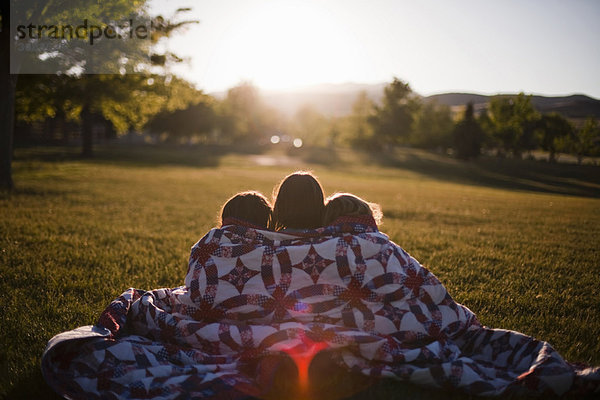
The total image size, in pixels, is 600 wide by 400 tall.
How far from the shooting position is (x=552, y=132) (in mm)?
42562

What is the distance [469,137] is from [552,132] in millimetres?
8892

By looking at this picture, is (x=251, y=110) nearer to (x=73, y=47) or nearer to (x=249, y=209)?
(x=73, y=47)

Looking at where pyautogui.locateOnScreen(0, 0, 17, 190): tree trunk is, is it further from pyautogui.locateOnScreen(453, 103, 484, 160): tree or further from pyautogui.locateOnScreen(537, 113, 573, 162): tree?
pyautogui.locateOnScreen(537, 113, 573, 162): tree

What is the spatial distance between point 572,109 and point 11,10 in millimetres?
64499

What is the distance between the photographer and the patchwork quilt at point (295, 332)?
2.39m

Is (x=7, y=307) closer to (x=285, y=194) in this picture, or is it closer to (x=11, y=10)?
(x=285, y=194)

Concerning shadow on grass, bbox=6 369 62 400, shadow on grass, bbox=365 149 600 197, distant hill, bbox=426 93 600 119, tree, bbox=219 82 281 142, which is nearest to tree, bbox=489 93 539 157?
shadow on grass, bbox=365 149 600 197

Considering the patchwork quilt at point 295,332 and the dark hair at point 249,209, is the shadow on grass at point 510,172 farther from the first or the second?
the dark hair at point 249,209

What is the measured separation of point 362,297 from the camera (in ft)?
9.16

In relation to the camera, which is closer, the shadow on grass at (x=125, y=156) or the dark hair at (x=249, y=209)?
the dark hair at (x=249, y=209)

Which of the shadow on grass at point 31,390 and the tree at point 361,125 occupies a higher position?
the tree at point 361,125

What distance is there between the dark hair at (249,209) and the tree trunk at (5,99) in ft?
37.1

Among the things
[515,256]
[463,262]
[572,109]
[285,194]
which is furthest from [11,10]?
[572,109]

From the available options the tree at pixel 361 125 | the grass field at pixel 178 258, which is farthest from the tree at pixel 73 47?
the tree at pixel 361 125
